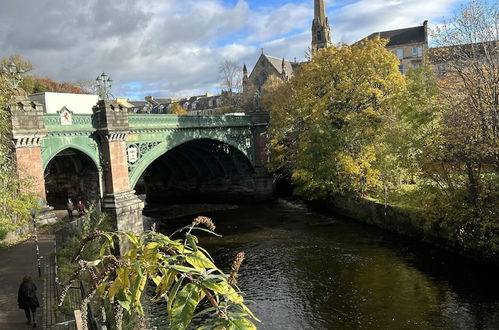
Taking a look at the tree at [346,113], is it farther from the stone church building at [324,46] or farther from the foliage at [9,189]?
the stone church building at [324,46]

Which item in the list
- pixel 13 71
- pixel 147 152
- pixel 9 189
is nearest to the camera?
pixel 9 189

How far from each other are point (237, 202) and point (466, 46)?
2566 cm

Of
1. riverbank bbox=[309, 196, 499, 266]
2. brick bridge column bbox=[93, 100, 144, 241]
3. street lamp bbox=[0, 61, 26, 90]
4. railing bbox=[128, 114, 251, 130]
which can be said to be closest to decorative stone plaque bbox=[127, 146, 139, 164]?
brick bridge column bbox=[93, 100, 144, 241]

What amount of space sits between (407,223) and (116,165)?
56.3 ft

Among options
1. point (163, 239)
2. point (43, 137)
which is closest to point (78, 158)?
point (43, 137)

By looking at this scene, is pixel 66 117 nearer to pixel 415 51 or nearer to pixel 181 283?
pixel 181 283

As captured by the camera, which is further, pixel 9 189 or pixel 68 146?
pixel 68 146

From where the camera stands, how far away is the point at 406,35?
79500 mm

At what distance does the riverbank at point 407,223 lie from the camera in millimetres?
18922

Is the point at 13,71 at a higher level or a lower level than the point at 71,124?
higher

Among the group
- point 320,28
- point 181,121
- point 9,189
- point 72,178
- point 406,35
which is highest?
point 320,28

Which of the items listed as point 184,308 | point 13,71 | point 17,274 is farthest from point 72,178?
point 184,308

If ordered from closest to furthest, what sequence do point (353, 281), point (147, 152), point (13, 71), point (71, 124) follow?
point (353, 281) → point (13, 71) → point (71, 124) → point (147, 152)

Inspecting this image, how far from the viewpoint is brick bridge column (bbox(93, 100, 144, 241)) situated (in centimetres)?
2498
